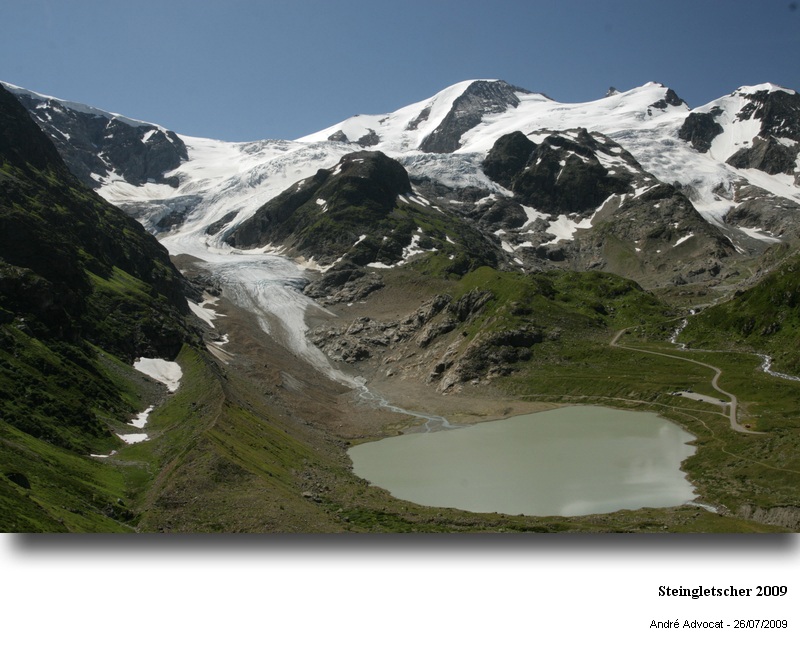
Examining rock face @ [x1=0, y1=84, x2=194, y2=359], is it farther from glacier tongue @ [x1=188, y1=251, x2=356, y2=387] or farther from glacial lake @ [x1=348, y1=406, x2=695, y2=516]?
glacial lake @ [x1=348, y1=406, x2=695, y2=516]

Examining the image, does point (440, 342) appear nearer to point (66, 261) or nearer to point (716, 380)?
point (716, 380)

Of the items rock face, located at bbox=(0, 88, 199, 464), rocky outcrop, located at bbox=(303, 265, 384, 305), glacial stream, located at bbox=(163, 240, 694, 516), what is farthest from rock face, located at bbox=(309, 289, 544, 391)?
rock face, located at bbox=(0, 88, 199, 464)

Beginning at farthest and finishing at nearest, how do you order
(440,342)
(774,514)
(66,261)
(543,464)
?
(440,342) → (66,261) → (543,464) → (774,514)

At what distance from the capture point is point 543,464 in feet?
188

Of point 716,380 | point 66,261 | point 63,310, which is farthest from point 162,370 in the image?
point 716,380

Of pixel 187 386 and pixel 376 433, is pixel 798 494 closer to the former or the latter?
pixel 376 433

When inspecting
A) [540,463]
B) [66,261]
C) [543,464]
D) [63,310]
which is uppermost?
[66,261]

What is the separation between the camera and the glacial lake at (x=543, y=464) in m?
47.0

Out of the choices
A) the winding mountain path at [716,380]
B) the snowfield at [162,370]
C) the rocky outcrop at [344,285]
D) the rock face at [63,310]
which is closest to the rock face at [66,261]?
the rock face at [63,310]

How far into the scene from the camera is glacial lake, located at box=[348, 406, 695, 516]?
47.0 meters

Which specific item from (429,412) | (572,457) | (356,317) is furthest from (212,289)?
(572,457)

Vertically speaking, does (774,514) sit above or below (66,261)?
below

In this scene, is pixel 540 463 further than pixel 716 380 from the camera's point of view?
No

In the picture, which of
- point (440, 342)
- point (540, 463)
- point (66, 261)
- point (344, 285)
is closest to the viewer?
point (540, 463)
